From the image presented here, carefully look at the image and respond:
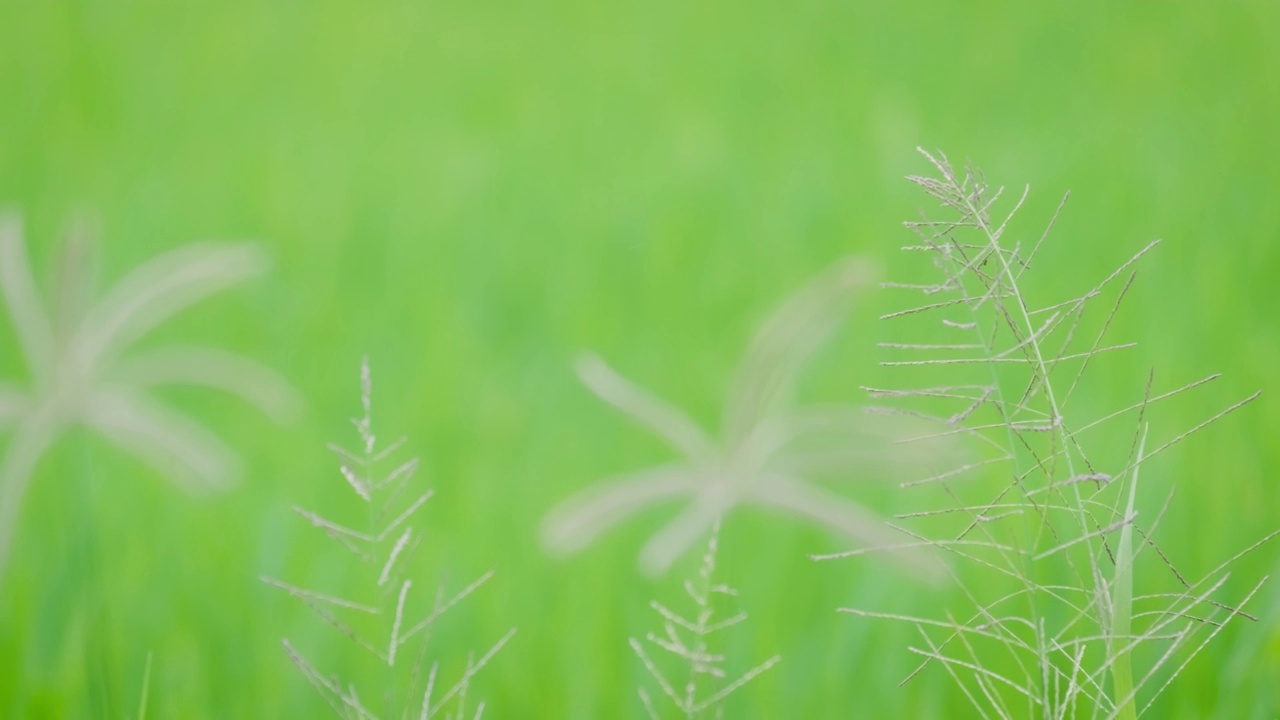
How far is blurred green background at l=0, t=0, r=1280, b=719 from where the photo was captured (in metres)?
0.66

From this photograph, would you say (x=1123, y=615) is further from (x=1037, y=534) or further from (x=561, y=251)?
(x=561, y=251)

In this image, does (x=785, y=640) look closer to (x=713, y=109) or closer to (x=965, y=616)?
(x=965, y=616)

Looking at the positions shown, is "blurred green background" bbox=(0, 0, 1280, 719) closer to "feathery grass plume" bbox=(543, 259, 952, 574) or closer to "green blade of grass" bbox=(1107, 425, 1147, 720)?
"feathery grass plume" bbox=(543, 259, 952, 574)

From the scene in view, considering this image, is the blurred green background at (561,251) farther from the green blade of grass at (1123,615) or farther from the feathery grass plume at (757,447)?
the green blade of grass at (1123,615)

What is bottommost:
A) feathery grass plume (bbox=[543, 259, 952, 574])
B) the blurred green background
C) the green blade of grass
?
the green blade of grass

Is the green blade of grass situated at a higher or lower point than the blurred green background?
lower

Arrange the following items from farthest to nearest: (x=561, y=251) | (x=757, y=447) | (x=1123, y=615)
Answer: (x=561, y=251) < (x=757, y=447) < (x=1123, y=615)

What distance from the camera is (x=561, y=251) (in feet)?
3.99

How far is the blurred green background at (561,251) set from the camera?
663 mm

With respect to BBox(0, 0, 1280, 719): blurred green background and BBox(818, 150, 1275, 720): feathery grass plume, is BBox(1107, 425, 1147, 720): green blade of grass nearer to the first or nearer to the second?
BBox(818, 150, 1275, 720): feathery grass plume

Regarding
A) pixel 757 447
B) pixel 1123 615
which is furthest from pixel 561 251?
pixel 1123 615

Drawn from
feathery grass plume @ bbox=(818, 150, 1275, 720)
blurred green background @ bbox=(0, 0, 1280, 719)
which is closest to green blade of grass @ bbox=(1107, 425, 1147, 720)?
feathery grass plume @ bbox=(818, 150, 1275, 720)

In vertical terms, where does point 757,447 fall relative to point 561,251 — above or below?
below

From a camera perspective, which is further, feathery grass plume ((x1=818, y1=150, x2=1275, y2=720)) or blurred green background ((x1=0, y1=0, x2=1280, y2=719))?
blurred green background ((x1=0, y1=0, x2=1280, y2=719))
